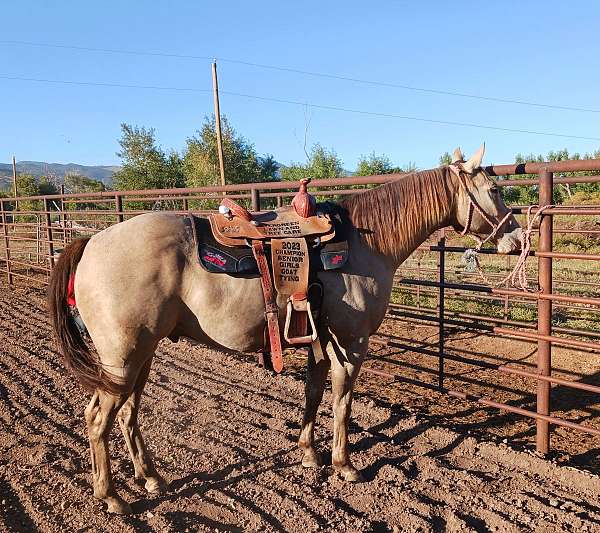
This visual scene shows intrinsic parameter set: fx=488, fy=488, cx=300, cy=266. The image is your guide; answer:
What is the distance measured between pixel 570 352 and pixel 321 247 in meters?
4.80

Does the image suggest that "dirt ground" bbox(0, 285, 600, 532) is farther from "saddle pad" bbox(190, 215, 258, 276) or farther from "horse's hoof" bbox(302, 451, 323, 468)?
"saddle pad" bbox(190, 215, 258, 276)

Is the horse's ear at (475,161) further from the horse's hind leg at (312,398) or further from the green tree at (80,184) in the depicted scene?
the green tree at (80,184)

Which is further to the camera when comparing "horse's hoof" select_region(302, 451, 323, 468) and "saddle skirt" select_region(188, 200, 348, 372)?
"horse's hoof" select_region(302, 451, 323, 468)

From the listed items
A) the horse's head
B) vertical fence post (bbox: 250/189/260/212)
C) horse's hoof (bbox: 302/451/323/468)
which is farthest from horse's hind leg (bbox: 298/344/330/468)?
vertical fence post (bbox: 250/189/260/212)

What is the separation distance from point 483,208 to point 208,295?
1810 mm

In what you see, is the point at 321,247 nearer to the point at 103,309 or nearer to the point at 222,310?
the point at 222,310

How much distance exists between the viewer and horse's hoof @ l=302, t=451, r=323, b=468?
3.14m

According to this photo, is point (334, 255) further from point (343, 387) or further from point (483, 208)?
point (483, 208)

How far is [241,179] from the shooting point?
88.4 feet

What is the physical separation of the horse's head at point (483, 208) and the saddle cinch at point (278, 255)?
2.84 ft

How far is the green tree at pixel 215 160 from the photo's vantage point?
25.8 metres

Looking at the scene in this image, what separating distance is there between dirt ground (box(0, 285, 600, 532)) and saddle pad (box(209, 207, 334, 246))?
1477 mm

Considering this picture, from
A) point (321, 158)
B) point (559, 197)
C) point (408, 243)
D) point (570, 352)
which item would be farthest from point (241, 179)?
point (408, 243)

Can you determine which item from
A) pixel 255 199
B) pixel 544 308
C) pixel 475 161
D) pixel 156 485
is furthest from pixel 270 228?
pixel 255 199
